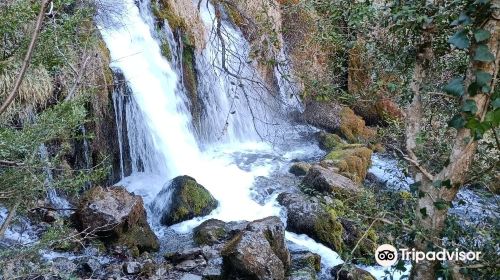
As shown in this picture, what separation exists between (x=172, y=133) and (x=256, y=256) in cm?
448

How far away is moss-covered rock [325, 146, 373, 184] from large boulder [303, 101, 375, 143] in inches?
90.1

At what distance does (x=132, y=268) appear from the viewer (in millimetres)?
5527

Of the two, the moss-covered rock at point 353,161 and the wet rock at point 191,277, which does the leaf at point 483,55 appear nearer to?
the wet rock at point 191,277

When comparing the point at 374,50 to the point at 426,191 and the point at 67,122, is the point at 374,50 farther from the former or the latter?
the point at 67,122

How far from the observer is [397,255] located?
7.97 feet

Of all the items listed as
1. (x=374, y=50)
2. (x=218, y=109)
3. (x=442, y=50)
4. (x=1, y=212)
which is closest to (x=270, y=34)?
(x=374, y=50)

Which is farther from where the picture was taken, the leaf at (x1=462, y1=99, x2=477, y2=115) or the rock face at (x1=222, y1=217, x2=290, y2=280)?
the rock face at (x1=222, y1=217, x2=290, y2=280)

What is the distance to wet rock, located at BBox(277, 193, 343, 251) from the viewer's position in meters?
6.50

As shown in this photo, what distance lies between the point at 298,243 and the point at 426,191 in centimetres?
448

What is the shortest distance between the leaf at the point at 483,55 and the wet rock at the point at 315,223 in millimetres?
4720

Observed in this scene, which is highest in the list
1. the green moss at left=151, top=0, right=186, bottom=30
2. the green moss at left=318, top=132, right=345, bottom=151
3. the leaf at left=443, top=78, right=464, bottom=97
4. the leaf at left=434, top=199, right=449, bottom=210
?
the green moss at left=151, top=0, right=186, bottom=30

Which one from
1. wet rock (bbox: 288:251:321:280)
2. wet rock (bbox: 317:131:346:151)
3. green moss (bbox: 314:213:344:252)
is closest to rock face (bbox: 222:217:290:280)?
wet rock (bbox: 288:251:321:280)

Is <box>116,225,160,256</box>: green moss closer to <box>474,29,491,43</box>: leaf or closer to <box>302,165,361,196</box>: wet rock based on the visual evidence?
<box>302,165,361,196</box>: wet rock

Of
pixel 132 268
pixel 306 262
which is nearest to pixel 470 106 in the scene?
pixel 306 262
